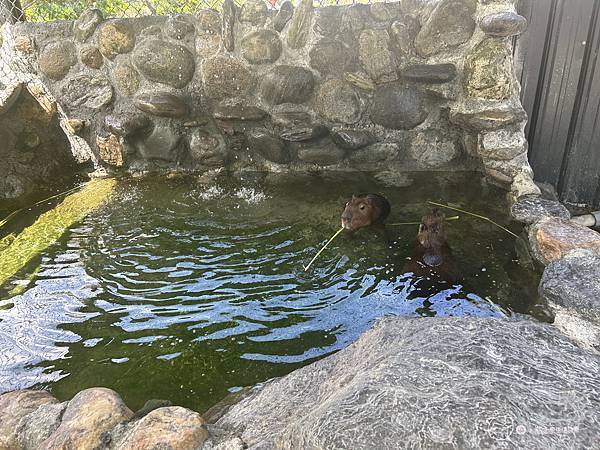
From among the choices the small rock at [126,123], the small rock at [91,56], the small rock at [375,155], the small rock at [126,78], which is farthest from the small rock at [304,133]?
the small rock at [91,56]

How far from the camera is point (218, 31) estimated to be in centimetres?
420

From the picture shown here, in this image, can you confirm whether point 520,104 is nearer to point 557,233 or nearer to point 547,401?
point 557,233

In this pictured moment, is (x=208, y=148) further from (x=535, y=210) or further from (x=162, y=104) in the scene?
(x=535, y=210)

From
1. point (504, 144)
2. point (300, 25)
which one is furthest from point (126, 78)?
point (504, 144)

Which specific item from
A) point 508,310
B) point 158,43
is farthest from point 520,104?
point 158,43

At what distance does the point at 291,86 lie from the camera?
4.18 meters

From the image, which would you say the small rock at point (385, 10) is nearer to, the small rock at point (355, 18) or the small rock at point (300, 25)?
the small rock at point (355, 18)

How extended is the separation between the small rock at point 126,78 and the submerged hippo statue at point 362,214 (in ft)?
8.55

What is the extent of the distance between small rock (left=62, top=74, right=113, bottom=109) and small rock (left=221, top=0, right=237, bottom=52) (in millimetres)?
1343

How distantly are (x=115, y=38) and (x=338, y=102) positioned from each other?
2.27m

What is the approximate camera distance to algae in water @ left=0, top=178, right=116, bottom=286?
3311mm

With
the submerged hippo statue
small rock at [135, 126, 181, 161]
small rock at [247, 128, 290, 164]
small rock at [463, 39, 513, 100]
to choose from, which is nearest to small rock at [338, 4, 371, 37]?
small rock at [463, 39, 513, 100]

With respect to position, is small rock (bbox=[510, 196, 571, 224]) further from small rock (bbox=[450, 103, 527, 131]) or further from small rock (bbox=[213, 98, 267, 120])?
small rock (bbox=[213, 98, 267, 120])

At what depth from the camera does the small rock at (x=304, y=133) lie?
4277 millimetres
